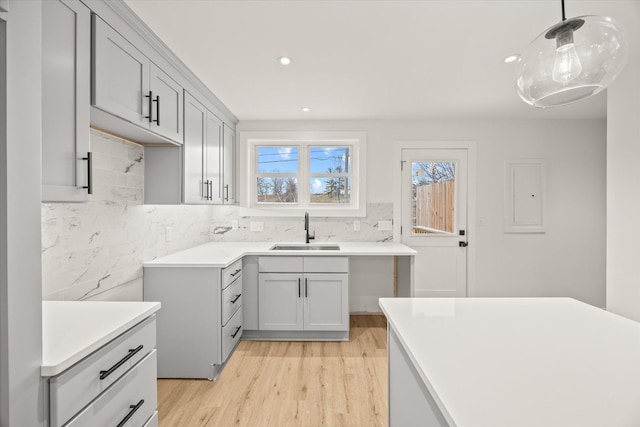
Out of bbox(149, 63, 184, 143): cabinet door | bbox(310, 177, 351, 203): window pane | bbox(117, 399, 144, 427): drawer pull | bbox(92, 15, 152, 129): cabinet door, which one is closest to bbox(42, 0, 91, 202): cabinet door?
bbox(92, 15, 152, 129): cabinet door

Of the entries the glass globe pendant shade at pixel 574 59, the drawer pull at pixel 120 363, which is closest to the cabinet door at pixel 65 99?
the drawer pull at pixel 120 363

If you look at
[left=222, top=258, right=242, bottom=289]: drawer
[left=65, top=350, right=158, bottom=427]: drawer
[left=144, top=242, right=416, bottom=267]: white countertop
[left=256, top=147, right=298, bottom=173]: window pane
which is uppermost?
[left=256, top=147, right=298, bottom=173]: window pane

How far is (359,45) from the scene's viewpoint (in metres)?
1.99

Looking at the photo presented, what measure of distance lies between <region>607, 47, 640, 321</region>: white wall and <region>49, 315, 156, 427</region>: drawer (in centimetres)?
311

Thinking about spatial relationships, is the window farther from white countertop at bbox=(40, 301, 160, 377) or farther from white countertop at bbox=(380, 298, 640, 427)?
white countertop at bbox=(380, 298, 640, 427)

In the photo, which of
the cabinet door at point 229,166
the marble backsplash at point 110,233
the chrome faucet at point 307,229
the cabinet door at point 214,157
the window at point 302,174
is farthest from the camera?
the window at point 302,174

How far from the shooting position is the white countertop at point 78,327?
95 centimetres

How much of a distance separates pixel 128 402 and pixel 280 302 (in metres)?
1.81

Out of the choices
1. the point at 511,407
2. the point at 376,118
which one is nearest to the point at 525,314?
the point at 511,407

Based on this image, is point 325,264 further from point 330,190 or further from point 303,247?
point 330,190

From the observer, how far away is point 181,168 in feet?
7.63

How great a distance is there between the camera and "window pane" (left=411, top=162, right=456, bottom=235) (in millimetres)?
3756

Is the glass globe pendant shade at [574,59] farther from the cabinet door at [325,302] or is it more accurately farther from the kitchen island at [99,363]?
the cabinet door at [325,302]

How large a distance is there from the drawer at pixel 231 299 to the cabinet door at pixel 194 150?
2.52 ft
